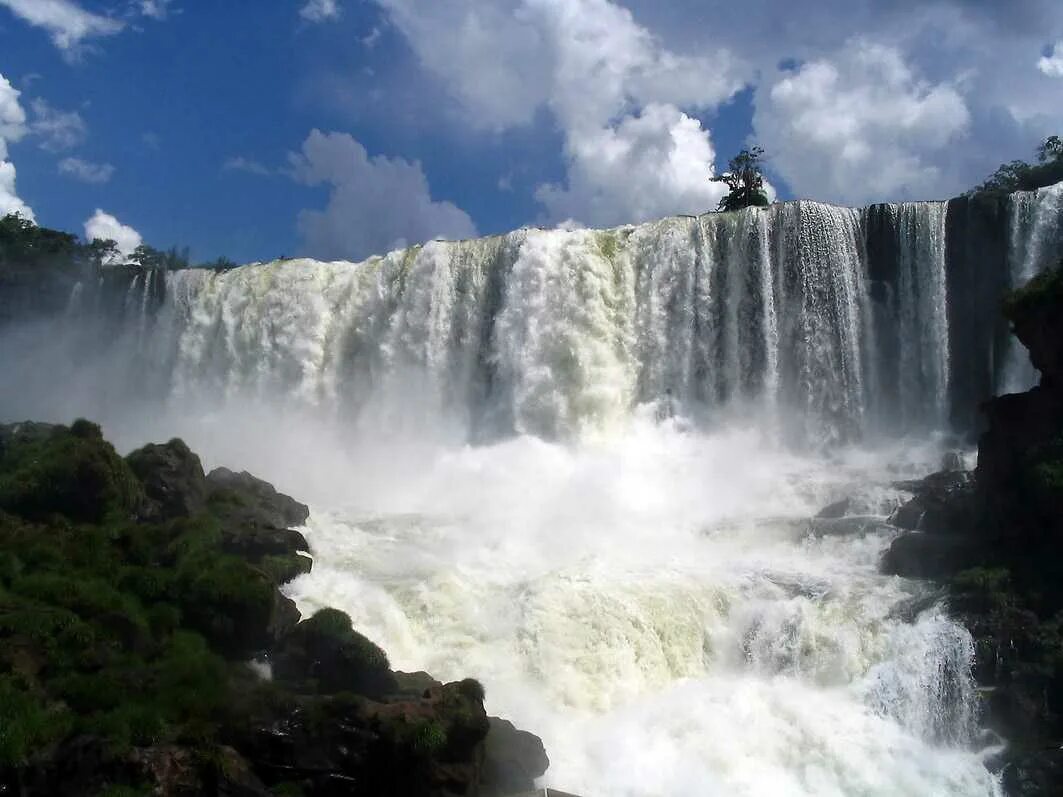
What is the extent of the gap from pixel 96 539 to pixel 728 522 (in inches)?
413

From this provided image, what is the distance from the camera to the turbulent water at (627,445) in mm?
11602

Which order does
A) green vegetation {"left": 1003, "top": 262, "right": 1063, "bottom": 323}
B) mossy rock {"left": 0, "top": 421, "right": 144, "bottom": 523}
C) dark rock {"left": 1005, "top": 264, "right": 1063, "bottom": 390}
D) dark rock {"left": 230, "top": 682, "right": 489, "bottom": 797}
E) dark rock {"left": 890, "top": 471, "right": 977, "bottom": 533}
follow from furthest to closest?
dark rock {"left": 890, "top": 471, "right": 977, "bottom": 533}
green vegetation {"left": 1003, "top": 262, "right": 1063, "bottom": 323}
dark rock {"left": 1005, "top": 264, "right": 1063, "bottom": 390}
mossy rock {"left": 0, "top": 421, "right": 144, "bottom": 523}
dark rock {"left": 230, "top": 682, "right": 489, "bottom": 797}

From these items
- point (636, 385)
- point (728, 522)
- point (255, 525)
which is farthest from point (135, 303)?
point (728, 522)

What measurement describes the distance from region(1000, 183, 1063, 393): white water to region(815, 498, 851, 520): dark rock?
5.58m

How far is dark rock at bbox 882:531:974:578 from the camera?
14016 mm

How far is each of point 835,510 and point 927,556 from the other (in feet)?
9.97

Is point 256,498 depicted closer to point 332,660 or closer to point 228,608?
point 228,608

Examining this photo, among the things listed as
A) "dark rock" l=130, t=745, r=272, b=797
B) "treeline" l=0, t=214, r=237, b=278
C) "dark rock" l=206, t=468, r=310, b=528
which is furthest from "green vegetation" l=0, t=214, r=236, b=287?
"dark rock" l=130, t=745, r=272, b=797

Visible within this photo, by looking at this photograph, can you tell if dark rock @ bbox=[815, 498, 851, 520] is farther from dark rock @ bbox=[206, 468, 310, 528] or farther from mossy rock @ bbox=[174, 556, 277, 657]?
mossy rock @ bbox=[174, 556, 277, 657]

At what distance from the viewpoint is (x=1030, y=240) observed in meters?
20.1

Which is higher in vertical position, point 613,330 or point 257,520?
point 613,330

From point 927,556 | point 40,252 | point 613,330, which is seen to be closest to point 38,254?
point 40,252

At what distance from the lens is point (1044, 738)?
36.1 ft

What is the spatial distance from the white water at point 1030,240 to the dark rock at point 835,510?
5578 mm
